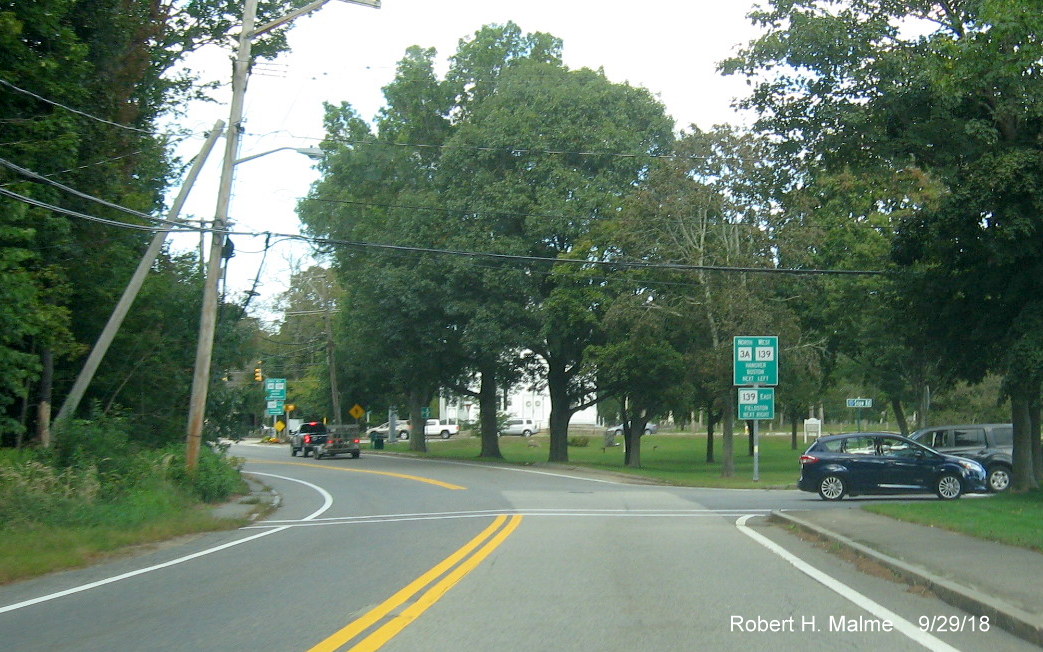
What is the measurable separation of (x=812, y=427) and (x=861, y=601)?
63.3 m

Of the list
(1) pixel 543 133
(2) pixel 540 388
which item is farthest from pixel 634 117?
(2) pixel 540 388

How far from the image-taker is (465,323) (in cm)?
4347

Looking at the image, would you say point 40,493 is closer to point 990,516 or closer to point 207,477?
point 207,477

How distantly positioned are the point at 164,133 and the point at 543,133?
17.8 meters

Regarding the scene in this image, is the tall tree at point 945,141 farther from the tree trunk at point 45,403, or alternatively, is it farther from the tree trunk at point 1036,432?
the tree trunk at point 45,403

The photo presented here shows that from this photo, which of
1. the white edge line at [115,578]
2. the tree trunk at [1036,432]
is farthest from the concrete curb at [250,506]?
the tree trunk at [1036,432]

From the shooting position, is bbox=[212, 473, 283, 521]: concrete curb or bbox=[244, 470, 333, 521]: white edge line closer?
bbox=[212, 473, 283, 521]: concrete curb

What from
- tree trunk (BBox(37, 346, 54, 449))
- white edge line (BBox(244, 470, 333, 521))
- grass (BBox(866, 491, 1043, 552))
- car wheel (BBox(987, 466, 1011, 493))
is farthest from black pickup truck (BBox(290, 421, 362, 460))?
grass (BBox(866, 491, 1043, 552))

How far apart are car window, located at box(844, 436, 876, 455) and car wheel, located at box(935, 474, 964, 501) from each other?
5.04 ft

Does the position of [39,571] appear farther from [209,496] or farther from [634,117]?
[634,117]

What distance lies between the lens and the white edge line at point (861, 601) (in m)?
7.74

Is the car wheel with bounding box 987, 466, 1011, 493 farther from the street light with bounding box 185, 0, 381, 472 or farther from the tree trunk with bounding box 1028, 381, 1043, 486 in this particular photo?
the street light with bounding box 185, 0, 381, 472

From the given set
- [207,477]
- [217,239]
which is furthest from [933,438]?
[217,239]

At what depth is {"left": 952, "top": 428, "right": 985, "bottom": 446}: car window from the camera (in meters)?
27.4
